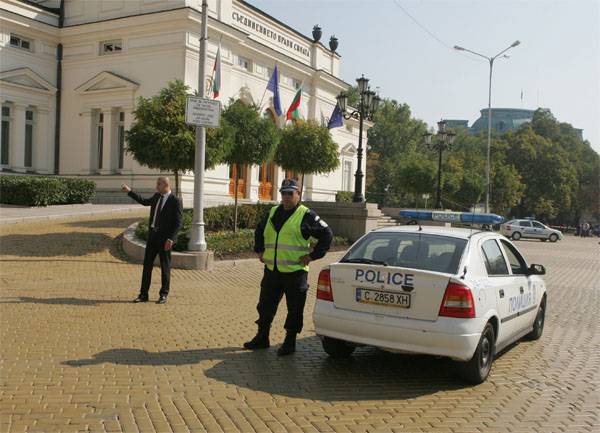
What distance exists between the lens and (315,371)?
589 centimetres

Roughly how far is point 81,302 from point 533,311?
21.2 feet

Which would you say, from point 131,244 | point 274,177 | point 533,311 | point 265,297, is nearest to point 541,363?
point 533,311

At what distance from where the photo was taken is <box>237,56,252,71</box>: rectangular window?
3006 cm

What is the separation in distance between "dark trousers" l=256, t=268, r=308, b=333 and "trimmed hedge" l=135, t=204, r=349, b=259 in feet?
21.3

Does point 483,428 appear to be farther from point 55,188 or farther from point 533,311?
point 55,188

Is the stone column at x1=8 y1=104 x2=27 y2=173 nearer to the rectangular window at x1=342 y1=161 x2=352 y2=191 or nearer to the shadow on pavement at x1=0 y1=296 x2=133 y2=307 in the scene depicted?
the shadow on pavement at x1=0 y1=296 x2=133 y2=307

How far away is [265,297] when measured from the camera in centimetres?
659

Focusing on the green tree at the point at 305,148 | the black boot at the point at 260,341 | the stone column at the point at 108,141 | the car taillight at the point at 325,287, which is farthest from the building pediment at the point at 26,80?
the car taillight at the point at 325,287

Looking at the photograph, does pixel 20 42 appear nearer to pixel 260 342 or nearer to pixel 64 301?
pixel 64 301

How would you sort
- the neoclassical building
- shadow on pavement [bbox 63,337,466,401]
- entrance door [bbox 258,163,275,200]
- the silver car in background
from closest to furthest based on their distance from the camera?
1. shadow on pavement [bbox 63,337,466,401]
2. the neoclassical building
3. entrance door [bbox 258,163,275,200]
4. the silver car in background

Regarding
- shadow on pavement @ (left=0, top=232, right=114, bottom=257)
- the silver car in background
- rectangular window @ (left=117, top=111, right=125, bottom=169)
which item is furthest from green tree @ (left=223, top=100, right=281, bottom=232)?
the silver car in background

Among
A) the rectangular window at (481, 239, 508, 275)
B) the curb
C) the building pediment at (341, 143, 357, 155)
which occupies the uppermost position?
the building pediment at (341, 143, 357, 155)

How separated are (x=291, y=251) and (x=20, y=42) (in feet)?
84.7

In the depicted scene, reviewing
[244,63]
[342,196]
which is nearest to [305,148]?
[244,63]
